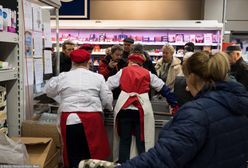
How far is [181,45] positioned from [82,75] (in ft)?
17.2

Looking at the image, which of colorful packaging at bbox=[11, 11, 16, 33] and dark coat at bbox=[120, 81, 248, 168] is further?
colorful packaging at bbox=[11, 11, 16, 33]

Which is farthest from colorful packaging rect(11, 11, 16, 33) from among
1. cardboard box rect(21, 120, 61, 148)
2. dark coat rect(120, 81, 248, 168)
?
dark coat rect(120, 81, 248, 168)

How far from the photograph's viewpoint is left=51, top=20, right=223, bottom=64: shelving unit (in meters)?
7.65

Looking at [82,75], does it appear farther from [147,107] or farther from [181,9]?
[181,9]

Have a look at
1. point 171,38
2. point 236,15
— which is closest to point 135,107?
point 171,38

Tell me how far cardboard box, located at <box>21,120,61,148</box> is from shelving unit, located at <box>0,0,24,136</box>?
0.07 metres

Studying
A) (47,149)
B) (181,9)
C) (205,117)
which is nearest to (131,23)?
(181,9)

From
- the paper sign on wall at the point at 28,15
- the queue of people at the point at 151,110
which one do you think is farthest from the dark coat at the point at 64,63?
the paper sign on wall at the point at 28,15

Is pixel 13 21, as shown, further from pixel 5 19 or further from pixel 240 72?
pixel 240 72

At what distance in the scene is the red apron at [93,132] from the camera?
304cm

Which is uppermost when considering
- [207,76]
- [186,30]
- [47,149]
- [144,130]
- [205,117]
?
[186,30]

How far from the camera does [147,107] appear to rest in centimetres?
348

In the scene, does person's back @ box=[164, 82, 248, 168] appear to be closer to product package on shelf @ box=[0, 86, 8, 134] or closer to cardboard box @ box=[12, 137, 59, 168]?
cardboard box @ box=[12, 137, 59, 168]

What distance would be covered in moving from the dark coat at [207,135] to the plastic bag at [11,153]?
622mm
